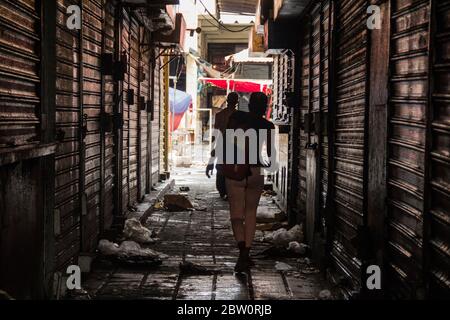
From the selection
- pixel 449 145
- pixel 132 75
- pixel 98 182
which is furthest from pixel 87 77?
pixel 449 145

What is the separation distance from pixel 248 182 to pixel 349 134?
160 cm

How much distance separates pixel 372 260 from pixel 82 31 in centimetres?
476

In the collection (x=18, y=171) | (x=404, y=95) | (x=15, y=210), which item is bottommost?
(x=15, y=210)

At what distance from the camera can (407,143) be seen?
16.0ft

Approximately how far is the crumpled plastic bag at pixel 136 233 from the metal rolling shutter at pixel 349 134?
3.51m

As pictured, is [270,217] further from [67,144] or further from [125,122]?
[67,144]

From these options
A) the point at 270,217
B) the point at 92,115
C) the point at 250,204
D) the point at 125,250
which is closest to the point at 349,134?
the point at 250,204

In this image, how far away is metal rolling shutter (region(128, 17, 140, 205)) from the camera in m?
12.1

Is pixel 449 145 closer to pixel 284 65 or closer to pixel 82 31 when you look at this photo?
pixel 82 31

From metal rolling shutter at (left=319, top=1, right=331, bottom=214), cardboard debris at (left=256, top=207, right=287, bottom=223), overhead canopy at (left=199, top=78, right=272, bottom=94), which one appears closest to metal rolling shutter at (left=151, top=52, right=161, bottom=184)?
cardboard debris at (left=256, top=207, right=287, bottom=223)

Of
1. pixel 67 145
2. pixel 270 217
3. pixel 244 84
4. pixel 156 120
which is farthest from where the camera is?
pixel 244 84

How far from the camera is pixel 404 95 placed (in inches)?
197

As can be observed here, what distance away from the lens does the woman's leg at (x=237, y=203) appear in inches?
310
